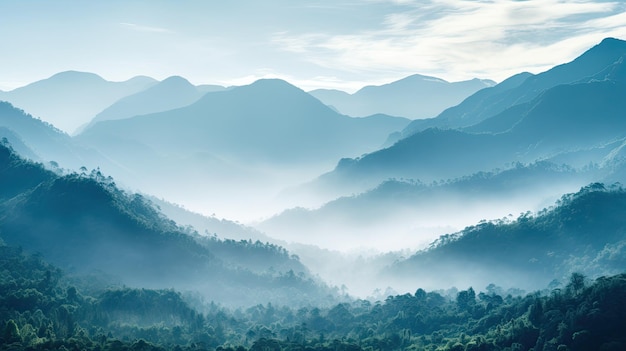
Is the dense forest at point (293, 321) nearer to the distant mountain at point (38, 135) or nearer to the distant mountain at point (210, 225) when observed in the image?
the distant mountain at point (210, 225)

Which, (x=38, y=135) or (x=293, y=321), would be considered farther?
(x=38, y=135)

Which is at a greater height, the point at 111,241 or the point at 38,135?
the point at 38,135

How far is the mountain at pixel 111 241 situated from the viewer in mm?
92750

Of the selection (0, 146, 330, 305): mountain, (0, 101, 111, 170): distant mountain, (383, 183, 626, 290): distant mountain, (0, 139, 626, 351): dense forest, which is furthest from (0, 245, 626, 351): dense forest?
(0, 101, 111, 170): distant mountain

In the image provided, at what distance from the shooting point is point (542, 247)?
4122 inches

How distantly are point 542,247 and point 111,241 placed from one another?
6549 centimetres

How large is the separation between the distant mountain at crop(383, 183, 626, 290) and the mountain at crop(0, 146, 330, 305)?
79.9 feet

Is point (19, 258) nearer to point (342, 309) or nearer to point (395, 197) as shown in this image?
point (342, 309)

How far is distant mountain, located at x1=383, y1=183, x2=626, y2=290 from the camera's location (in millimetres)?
96125

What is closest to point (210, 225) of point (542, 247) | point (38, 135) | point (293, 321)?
point (38, 135)

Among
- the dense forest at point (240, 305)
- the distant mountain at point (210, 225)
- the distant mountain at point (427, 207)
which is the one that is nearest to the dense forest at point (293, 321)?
the dense forest at point (240, 305)

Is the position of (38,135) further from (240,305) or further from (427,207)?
(427,207)

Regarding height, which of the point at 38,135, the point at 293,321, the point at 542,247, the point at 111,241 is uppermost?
the point at 38,135

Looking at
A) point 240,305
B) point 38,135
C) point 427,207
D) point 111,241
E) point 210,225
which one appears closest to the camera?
point 111,241
